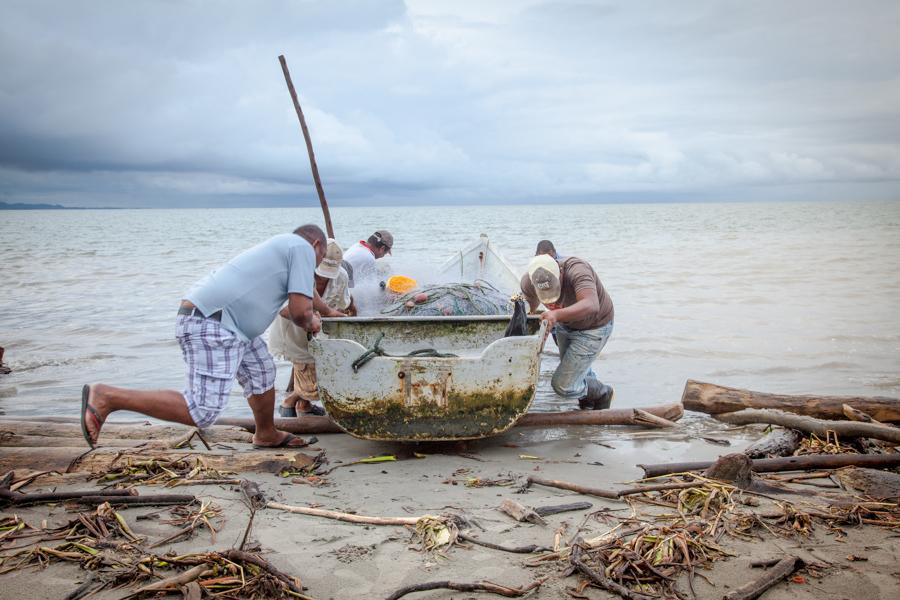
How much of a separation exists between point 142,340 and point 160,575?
8.82 metres

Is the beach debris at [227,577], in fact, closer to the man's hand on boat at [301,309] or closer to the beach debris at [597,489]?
the beach debris at [597,489]

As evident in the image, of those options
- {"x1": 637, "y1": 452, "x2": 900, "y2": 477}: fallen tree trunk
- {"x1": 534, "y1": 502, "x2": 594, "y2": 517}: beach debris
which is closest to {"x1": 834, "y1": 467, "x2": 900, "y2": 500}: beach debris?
{"x1": 637, "y1": 452, "x2": 900, "y2": 477}: fallen tree trunk

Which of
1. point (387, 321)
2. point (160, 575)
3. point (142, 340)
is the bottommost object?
point (142, 340)

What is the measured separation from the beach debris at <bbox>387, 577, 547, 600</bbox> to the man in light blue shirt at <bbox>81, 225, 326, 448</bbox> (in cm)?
202

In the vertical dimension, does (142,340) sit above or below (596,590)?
below

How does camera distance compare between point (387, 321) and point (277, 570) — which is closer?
point (277, 570)

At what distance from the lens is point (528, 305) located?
253 inches

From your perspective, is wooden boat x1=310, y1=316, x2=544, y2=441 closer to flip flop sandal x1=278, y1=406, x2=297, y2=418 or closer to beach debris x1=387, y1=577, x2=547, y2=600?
flip flop sandal x1=278, y1=406, x2=297, y2=418

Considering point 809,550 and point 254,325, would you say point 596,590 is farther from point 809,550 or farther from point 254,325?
point 254,325

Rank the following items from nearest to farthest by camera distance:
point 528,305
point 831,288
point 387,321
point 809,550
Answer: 1. point 809,550
2. point 387,321
3. point 528,305
4. point 831,288

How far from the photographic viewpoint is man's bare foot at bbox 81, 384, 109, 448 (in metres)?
3.84

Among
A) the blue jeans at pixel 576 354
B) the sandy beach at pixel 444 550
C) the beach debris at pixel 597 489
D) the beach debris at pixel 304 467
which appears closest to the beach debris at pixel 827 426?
the sandy beach at pixel 444 550

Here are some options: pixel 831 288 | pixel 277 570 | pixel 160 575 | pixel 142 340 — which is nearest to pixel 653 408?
pixel 277 570

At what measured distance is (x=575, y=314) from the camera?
5.49 meters
